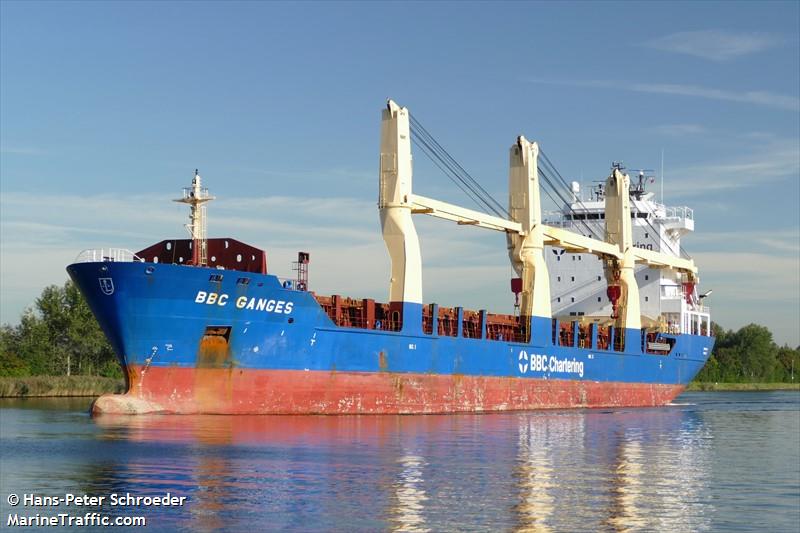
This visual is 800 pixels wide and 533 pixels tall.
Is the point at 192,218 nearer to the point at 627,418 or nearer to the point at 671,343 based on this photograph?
the point at 627,418

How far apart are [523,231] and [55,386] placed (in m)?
24.4

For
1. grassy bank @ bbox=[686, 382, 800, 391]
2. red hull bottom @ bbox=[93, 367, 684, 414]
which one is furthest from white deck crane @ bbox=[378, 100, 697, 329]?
grassy bank @ bbox=[686, 382, 800, 391]

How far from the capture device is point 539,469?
65.0ft

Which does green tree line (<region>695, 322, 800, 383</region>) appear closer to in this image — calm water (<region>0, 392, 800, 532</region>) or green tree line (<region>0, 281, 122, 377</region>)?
green tree line (<region>0, 281, 122, 377</region>)

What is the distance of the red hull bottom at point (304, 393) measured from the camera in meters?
28.0

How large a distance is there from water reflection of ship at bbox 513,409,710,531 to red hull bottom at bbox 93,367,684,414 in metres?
3.45

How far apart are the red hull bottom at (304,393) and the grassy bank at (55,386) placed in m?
20.3

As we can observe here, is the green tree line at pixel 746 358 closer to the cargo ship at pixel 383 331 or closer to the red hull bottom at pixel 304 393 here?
the cargo ship at pixel 383 331

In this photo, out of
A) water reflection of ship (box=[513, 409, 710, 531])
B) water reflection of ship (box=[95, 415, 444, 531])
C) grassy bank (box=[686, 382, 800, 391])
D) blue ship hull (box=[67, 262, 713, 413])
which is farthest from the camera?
grassy bank (box=[686, 382, 800, 391])

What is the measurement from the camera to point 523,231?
1601 inches

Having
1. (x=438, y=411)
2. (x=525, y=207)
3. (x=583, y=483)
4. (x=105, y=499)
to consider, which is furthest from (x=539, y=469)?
(x=525, y=207)

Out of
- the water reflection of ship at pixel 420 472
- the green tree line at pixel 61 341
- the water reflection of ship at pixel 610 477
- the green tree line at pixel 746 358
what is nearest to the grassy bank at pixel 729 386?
the green tree line at pixel 746 358

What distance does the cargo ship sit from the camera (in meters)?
27.9

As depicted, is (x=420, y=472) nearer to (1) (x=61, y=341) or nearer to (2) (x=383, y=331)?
(2) (x=383, y=331)
